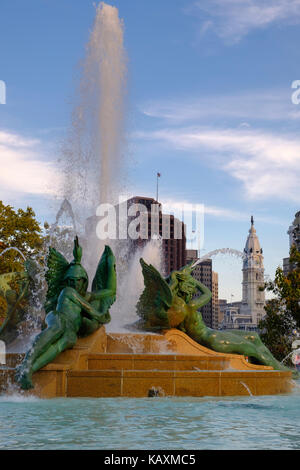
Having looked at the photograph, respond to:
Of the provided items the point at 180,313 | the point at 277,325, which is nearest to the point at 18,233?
the point at 277,325

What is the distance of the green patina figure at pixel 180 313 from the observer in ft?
59.0

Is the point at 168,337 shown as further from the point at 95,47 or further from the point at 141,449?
the point at 95,47

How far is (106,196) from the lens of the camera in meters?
25.2

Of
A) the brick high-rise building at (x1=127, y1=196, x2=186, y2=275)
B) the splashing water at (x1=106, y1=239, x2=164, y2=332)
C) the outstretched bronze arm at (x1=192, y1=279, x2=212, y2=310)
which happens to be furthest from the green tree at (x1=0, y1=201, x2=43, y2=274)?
the outstretched bronze arm at (x1=192, y1=279, x2=212, y2=310)

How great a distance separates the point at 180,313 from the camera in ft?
59.1

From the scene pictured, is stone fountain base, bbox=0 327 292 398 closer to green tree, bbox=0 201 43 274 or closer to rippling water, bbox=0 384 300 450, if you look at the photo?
rippling water, bbox=0 384 300 450

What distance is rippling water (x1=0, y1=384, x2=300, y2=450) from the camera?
27.7 ft

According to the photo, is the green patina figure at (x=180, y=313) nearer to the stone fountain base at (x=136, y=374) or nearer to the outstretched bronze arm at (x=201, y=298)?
the outstretched bronze arm at (x=201, y=298)

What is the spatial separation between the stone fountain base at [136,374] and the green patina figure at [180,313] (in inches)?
24.9

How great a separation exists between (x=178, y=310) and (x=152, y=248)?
10294mm

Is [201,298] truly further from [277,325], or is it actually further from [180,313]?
[277,325]

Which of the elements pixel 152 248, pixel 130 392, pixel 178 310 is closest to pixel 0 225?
pixel 152 248

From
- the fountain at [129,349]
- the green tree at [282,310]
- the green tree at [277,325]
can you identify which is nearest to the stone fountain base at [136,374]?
the fountain at [129,349]

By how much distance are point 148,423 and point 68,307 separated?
5764mm
